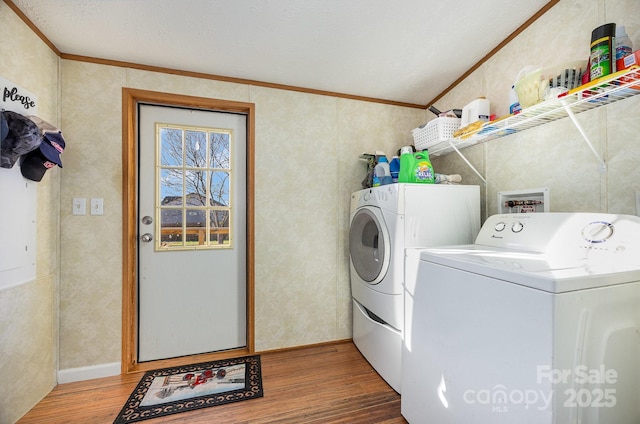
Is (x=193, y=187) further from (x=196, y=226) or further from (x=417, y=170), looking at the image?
(x=417, y=170)

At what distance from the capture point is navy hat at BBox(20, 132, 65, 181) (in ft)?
4.58

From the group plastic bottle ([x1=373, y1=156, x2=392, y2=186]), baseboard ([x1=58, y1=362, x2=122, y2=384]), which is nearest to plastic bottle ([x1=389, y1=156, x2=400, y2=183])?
plastic bottle ([x1=373, y1=156, x2=392, y2=186])

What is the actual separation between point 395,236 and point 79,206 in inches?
79.8

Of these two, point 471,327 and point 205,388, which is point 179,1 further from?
point 205,388

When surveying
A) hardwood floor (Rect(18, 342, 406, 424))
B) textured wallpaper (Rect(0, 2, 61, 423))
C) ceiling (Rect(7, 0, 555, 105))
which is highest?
ceiling (Rect(7, 0, 555, 105))

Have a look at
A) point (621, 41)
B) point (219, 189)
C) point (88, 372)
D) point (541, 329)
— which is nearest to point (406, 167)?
point (621, 41)

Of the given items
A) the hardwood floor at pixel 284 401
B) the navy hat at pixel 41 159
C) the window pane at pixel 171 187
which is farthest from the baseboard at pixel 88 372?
the navy hat at pixel 41 159

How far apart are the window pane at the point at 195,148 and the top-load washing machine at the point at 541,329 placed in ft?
5.64

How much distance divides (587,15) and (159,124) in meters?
2.58

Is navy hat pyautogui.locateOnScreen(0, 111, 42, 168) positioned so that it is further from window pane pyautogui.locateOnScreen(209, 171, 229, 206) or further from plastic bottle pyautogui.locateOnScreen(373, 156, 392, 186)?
plastic bottle pyautogui.locateOnScreen(373, 156, 392, 186)

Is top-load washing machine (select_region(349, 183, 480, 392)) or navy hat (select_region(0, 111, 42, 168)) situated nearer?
navy hat (select_region(0, 111, 42, 168))

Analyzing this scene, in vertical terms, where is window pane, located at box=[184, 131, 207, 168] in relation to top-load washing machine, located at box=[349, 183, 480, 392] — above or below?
above

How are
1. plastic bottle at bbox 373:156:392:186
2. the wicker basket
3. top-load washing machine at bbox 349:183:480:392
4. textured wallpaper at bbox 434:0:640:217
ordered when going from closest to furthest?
textured wallpaper at bbox 434:0:640:217 < top-load washing machine at bbox 349:183:480:392 < the wicker basket < plastic bottle at bbox 373:156:392:186

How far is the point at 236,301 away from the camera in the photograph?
2.09m
